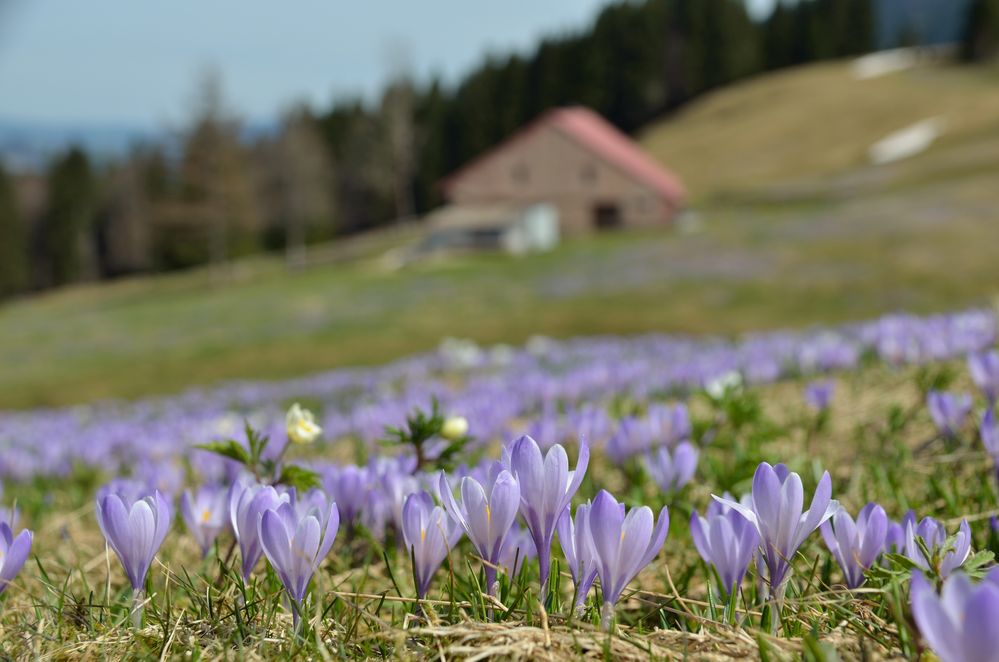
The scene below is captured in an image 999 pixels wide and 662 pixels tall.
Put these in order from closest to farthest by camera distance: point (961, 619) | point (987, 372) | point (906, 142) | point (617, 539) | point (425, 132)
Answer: point (961, 619), point (617, 539), point (987, 372), point (906, 142), point (425, 132)

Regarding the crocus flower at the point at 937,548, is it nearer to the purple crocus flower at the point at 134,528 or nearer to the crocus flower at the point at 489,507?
the crocus flower at the point at 489,507

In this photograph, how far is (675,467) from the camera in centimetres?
221

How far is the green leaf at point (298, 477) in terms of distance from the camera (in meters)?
1.88

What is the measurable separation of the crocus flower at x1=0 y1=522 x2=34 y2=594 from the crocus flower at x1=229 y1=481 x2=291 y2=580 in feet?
1.05

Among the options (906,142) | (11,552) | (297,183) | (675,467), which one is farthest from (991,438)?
(297,183)

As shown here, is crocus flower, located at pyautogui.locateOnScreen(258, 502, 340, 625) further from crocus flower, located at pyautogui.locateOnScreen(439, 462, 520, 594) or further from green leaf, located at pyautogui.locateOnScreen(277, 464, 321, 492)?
green leaf, located at pyautogui.locateOnScreen(277, 464, 321, 492)

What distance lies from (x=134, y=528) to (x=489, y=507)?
59cm

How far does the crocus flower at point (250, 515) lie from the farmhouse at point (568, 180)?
5166 centimetres

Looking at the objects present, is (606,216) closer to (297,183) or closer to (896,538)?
(297,183)

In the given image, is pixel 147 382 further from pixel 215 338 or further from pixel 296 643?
pixel 296 643

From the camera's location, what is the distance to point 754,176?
196 ft

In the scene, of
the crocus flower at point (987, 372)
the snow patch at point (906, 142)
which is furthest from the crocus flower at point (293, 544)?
the snow patch at point (906, 142)

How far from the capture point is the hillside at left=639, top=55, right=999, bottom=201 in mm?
55344

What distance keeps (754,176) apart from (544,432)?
60.6m
